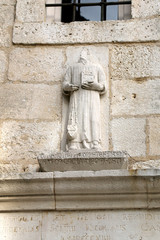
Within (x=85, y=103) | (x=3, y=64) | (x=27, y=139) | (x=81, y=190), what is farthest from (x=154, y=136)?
(x=3, y=64)

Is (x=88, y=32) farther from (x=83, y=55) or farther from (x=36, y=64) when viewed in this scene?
(x=36, y=64)

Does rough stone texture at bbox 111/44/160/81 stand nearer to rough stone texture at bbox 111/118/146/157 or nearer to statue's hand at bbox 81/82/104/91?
statue's hand at bbox 81/82/104/91

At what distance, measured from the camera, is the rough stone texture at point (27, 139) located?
15.8 feet

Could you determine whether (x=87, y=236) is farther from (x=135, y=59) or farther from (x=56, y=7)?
(x=56, y=7)

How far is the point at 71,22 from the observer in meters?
5.34

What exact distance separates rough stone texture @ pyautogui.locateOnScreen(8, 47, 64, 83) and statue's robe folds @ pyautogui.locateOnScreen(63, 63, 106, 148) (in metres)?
0.18

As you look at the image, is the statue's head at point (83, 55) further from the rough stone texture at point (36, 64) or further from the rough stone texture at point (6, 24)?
the rough stone texture at point (6, 24)

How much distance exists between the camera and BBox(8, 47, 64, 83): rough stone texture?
16.8 feet

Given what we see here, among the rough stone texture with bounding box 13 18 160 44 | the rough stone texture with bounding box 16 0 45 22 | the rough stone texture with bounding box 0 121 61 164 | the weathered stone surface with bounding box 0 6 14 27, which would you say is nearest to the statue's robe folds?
the rough stone texture with bounding box 0 121 61 164

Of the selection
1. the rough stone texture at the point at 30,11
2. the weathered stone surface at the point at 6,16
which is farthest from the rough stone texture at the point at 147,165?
the weathered stone surface at the point at 6,16

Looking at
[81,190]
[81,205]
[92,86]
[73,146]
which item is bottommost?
[81,205]

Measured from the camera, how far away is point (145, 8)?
533 cm

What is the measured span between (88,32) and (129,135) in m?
1.10

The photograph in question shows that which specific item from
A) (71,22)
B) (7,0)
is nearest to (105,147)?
(71,22)
